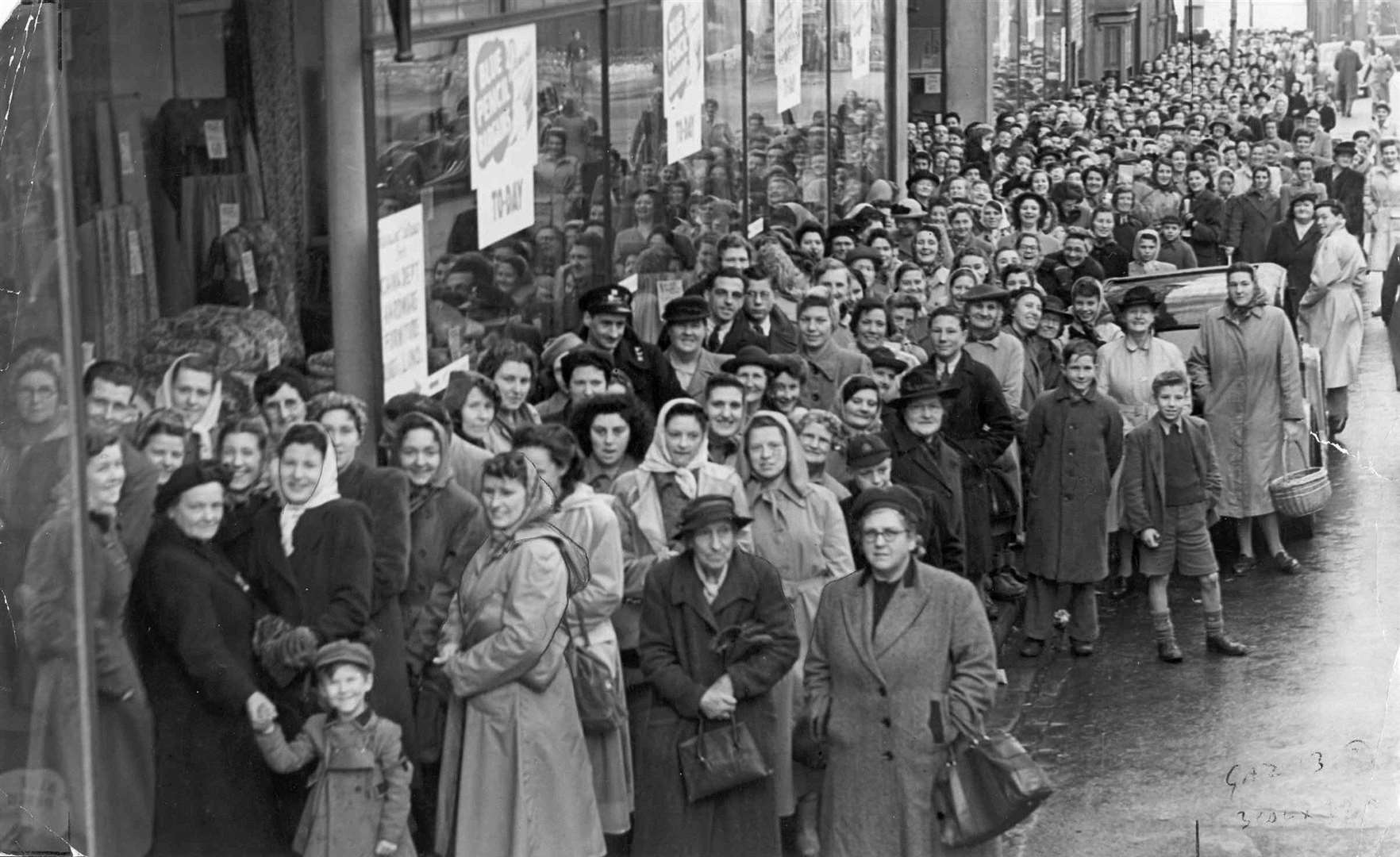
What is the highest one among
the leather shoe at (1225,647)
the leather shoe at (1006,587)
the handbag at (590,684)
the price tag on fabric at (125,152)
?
the price tag on fabric at (125,152)

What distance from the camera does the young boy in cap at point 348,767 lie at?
7.49 metres

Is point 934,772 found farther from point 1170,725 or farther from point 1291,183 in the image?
point 1291,183

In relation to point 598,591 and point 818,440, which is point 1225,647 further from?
point 598,591

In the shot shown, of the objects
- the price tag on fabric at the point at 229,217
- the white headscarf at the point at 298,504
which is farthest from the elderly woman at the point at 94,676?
the price tag on fabric at the point at 229,217

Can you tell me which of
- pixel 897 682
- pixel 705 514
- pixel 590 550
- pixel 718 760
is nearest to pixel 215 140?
pixel 590 550

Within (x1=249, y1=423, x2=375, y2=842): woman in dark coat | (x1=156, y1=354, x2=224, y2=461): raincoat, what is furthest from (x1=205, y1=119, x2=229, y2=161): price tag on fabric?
(x1=249, y1=423, x2=375, y2=842): woman in dark coat

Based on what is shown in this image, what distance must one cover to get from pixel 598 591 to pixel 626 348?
3.37 m

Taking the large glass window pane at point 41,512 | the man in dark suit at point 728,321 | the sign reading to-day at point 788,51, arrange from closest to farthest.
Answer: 1. the large glass window pane at point 41,512
2. the man in dark suit at point 728,321
3. the sign reading to-day at point 788,51

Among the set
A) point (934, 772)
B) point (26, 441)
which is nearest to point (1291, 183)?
point (934, 772)

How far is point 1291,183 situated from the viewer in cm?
2281

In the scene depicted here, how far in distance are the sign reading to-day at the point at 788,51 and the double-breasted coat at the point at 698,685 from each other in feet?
37.6

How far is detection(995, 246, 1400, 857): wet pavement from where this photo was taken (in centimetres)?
936

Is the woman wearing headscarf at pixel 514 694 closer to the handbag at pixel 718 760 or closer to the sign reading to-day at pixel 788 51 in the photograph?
the handbag at pixel 718 760

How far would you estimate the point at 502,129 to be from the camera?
1149cm
